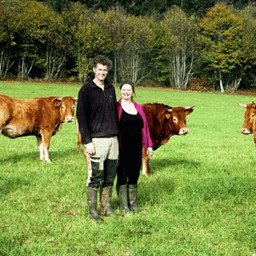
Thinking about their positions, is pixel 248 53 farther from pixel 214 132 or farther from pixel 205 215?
pixel 205 215

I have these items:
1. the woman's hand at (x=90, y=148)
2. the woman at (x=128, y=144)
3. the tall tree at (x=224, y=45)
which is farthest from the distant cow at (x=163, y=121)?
the tall tree at (x=224, y=45)

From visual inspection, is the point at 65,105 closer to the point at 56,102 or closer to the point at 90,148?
the point at 56,102

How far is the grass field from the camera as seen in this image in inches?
154

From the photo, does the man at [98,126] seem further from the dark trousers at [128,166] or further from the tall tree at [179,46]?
the tall tree at [179,46]

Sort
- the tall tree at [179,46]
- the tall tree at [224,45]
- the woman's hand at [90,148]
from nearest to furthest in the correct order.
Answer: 1. the woman's hand at [90,148]
2. the tall tree at [179,46]
3. the tall tree at [224,45]

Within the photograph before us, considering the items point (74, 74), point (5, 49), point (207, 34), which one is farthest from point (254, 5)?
point (5, 49)

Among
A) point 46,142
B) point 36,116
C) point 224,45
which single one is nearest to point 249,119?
point 46,142

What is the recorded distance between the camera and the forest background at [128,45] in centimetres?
3716

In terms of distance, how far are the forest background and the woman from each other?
3265cm

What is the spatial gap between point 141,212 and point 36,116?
4383 millimetres

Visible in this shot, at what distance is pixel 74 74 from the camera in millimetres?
42188

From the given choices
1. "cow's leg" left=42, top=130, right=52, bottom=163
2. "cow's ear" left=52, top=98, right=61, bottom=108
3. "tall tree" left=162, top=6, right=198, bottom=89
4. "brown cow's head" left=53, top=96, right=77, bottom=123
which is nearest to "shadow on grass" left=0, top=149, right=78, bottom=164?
"cow's leg" left=42, top=130, right=52, bottom=163

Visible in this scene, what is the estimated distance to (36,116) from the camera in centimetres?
825

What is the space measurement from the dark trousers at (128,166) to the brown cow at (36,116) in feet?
12.5
